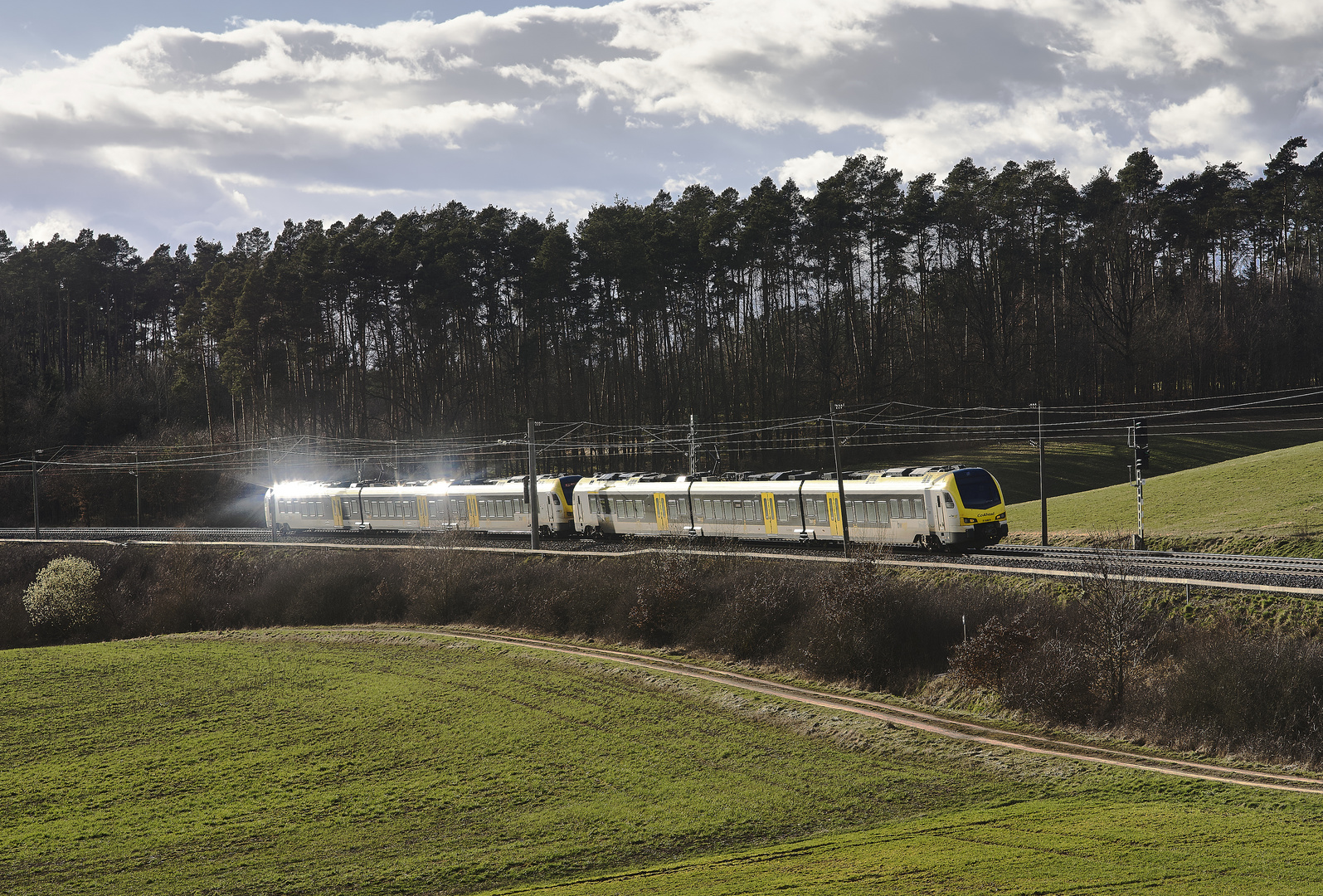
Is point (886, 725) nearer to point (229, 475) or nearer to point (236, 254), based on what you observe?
point (229, 475)

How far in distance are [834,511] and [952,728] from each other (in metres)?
15.0

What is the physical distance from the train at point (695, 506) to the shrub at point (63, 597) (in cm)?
Result: 1118

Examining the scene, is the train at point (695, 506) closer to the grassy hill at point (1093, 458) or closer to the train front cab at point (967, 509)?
the train front cab at point (967, 509)

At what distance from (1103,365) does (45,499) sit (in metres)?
95.2

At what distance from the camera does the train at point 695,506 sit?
120 feet

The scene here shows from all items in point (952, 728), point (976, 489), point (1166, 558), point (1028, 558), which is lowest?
point (952, 728)

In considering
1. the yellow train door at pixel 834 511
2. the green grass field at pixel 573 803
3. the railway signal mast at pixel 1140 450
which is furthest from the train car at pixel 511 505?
the railway signal mast at pixel 1140 450

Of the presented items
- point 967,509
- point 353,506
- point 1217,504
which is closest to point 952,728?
point 967,509

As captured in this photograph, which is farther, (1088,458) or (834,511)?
(1088,458)

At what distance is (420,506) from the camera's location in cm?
5972

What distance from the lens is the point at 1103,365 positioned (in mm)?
82938

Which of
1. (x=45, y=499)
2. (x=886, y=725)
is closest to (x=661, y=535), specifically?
(x=886, y=725)

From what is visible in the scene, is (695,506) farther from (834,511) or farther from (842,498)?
(842,498)

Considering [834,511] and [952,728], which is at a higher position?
[834,511]
